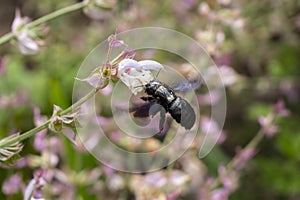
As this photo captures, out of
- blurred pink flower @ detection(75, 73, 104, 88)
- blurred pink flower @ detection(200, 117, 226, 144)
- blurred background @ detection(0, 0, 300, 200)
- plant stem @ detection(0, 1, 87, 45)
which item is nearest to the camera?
blurred pink flower @ detection(75, 73, 104, 88)

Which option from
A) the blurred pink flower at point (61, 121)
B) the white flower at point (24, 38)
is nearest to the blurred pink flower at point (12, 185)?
the white flower at point (24, 38)

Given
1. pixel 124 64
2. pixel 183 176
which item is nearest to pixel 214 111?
pixel 183 176

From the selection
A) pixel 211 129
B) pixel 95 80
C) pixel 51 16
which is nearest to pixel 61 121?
pixel 95 80

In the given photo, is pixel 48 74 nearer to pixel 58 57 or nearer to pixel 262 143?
pixel 58 57

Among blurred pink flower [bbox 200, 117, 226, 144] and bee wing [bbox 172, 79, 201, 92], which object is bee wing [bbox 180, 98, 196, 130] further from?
blurred pink flower [bbox 200, 117, 226, 144]

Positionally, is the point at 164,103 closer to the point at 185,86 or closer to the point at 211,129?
the point at 185,86

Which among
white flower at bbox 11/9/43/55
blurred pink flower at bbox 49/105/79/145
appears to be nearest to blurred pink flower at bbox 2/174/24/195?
white flower at bbox 11/9/43/55

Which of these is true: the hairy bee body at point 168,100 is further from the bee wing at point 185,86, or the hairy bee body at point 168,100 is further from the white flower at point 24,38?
the white flower at point 24,38

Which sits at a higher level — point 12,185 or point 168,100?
point 12,185
